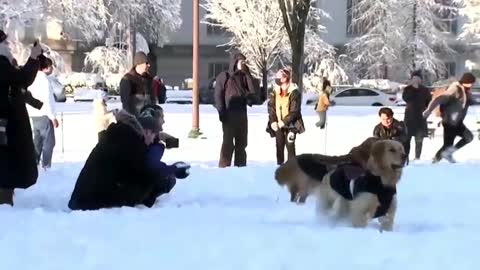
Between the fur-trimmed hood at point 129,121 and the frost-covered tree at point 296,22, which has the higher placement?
the frost-covered tree at point 296,22

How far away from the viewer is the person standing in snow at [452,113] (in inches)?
452

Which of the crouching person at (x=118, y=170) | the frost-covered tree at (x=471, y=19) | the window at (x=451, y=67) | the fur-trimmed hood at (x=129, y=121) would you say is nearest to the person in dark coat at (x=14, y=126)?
the crouching person at (x=118, y=170)

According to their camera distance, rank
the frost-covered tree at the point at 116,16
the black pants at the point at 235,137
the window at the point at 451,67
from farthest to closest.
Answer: the window at the point at 451,67 → the frost-covered tree at the point at 116,16 → the black pants at the point at 235,137

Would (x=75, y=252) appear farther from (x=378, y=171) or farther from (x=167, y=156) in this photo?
(x=167, y=156)

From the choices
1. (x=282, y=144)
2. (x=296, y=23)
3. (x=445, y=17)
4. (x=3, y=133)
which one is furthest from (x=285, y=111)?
(x=445, y=17)

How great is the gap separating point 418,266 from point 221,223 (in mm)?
1790

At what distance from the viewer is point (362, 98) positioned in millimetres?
35469

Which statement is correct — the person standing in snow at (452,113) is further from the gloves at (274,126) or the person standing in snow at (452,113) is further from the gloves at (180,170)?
the gloves at (180,170)

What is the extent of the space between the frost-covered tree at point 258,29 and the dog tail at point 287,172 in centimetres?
3014

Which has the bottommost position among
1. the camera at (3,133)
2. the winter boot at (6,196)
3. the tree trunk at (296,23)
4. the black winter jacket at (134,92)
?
the winter boot at (6,196)

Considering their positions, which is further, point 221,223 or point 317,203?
point 317,203

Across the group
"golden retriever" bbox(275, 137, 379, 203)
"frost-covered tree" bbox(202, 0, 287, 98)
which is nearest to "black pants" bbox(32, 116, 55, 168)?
"golden retriever" bbox(275, 137, 379, 203)

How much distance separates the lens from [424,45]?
45.4 meters

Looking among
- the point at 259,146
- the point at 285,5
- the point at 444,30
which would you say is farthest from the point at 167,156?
the point at 444,30
